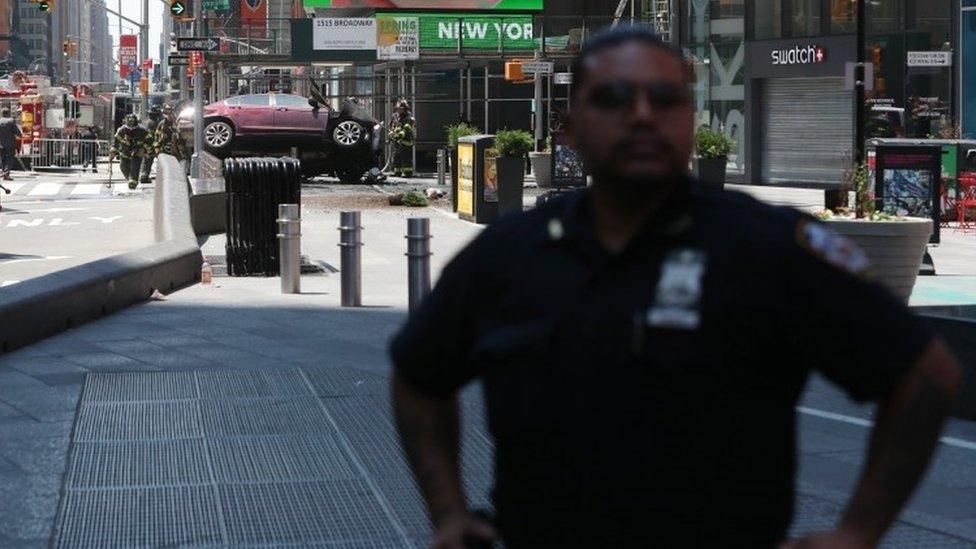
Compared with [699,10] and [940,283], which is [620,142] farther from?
[699,10]

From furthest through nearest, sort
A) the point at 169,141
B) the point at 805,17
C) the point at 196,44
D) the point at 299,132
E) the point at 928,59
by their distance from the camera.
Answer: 1. the point at 299,132
2. the point at 169,141
3. the point at 805,17
4. the point at 196,44
5. the point at 928,59

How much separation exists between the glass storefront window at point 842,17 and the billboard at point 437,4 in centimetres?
1756

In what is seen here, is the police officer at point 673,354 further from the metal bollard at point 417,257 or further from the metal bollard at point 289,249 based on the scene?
the metal bollard at point 289,249

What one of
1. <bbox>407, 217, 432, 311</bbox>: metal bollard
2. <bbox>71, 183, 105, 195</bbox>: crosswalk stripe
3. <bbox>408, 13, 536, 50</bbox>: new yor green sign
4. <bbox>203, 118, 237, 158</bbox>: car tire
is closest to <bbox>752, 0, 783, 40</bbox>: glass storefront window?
<bbox>203, 118, 237, 158</bbox>: car tire

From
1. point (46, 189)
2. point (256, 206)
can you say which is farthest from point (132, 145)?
point (256, 206)

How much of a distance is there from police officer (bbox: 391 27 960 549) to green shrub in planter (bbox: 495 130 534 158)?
906 inches

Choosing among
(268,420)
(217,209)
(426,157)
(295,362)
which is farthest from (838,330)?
(426,157)

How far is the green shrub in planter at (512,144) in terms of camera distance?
25.8 metres

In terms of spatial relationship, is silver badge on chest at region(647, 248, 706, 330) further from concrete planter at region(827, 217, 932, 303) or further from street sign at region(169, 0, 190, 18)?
street sign at region(169, 0, 190, 18)

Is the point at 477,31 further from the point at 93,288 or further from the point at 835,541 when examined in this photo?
the point at 835,541

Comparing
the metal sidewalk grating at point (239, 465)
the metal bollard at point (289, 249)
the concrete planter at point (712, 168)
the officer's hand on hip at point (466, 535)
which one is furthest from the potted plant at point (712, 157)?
the officer's hand on hip at point (466, 535)

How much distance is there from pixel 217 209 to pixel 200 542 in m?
18.4

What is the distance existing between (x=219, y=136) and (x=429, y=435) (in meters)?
35.8

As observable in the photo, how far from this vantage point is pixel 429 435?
9.74ft
